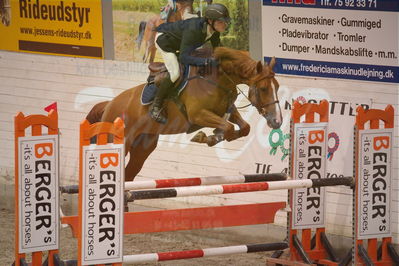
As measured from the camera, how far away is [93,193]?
5762mm

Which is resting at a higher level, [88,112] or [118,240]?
[88,112]

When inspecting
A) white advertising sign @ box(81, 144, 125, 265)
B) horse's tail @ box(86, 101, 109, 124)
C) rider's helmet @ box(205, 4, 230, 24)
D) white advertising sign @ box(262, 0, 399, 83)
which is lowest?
white advertising sign @ box(81, 144, 125, 265)

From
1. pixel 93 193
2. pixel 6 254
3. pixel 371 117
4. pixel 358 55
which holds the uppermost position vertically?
pixel 358 55

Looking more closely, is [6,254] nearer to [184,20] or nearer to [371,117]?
[184,20]

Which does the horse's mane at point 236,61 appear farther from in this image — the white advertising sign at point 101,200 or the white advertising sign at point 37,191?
the white advertising sign at point 101,200

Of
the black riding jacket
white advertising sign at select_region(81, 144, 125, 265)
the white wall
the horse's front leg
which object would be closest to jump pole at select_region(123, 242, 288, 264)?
white advertising sign at select_region(81, 144, 125, 265)

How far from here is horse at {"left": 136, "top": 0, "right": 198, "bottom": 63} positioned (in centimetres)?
773

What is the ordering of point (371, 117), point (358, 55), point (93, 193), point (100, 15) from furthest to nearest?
point (100, 15) → point (358, 55) → point (371, 117) → point (93, 193)

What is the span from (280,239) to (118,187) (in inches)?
95.6

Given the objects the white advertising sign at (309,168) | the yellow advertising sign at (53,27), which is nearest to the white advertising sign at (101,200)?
the white advertising sign at (309,168)

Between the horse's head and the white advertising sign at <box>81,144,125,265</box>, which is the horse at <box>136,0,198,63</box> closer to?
the horse's head

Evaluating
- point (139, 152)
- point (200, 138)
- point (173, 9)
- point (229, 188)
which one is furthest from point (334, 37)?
point (139, 152)

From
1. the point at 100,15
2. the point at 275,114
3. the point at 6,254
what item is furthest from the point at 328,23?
the point at 6,254

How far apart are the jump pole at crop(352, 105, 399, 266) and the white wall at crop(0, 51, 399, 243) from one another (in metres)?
0.40
